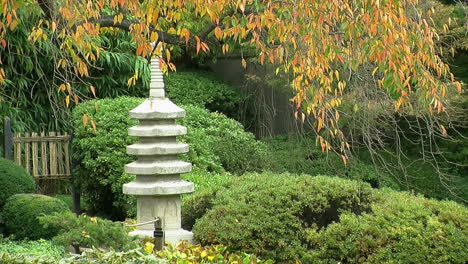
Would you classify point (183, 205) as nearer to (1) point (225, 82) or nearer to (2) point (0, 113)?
(2) point (0, 113)

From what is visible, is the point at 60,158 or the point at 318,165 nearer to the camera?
the point at 60,158

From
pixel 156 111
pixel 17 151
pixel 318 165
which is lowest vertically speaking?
pixel 318 165

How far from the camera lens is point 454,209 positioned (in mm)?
7523

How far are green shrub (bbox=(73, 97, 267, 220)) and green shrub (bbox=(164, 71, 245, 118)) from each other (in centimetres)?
188

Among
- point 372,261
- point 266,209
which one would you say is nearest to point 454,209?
point 372,261

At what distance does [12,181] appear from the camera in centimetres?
991

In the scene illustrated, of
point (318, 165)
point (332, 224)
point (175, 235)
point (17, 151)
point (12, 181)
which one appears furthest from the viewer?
point (318, 165)

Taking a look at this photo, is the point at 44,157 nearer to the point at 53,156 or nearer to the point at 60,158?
the point at 53,156

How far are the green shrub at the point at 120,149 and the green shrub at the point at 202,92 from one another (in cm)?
188

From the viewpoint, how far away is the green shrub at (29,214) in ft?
29.1

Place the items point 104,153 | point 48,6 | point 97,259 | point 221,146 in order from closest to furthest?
point 97,259
point 48,6
point 104,153
point 221,146

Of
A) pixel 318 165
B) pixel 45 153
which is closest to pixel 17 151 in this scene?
pixel 45 153

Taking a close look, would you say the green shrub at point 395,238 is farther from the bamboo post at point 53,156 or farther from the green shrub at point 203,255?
the bamboo post at point 53,156

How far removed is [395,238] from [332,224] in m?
0.52
